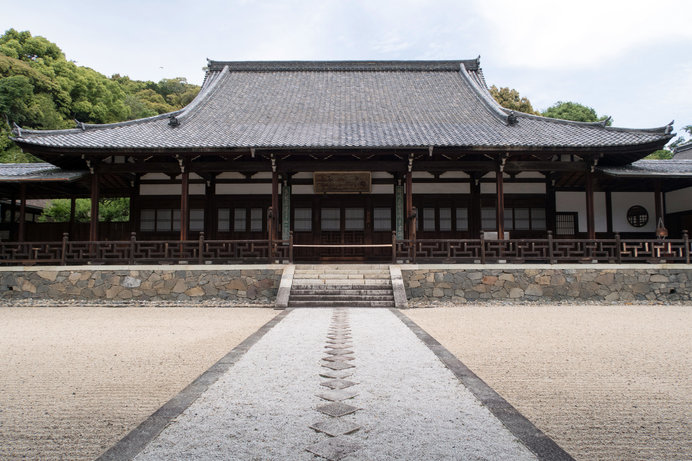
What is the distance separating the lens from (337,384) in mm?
4195

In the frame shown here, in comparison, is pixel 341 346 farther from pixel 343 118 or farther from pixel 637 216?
pixel 637 216

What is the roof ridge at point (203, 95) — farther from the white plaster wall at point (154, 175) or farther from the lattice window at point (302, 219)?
the lattice window at point (302, 219)

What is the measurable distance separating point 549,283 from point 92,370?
37.0 ft

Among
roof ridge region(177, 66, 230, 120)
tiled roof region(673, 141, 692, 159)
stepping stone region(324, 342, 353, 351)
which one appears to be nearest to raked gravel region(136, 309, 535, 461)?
stepping stone region(324, 342, 353, 351)

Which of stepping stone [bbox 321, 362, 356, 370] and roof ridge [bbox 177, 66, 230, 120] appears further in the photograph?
roof ridge [bbox 177, 66, 230, 120]

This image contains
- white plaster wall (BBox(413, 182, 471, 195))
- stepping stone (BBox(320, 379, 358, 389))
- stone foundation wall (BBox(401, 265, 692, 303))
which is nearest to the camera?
stepping stone (BBox(320, 379, 358, 389))

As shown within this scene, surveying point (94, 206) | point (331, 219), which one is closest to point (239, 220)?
point (331, 219)

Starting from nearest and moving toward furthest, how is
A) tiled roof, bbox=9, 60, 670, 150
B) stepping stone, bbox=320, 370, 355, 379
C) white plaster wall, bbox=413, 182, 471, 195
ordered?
stepping stone, bbox=320, 370, 355, 379, tiled roof, bbox=9, 60, 670, 150, white plaster wall, bbox=413, 182, 471, 195

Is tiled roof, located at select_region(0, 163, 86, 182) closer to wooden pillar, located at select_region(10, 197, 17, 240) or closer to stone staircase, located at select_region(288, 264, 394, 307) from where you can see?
wooden pillar, located at select_region(10, 197, 17, 240)

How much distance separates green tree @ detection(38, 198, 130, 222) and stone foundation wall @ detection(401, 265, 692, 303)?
59.6 ft

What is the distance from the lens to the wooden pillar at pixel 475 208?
603 inches

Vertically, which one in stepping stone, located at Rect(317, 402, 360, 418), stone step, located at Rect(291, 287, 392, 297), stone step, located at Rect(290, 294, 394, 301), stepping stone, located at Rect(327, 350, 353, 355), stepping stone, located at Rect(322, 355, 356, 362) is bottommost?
stepping stone, located at Rect(322, 355, 356, 362)

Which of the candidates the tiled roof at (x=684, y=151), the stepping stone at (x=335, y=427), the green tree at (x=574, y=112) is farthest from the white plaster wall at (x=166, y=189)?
the green tree at (x=574, y=112)

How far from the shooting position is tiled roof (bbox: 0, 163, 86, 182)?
41.9 feet
